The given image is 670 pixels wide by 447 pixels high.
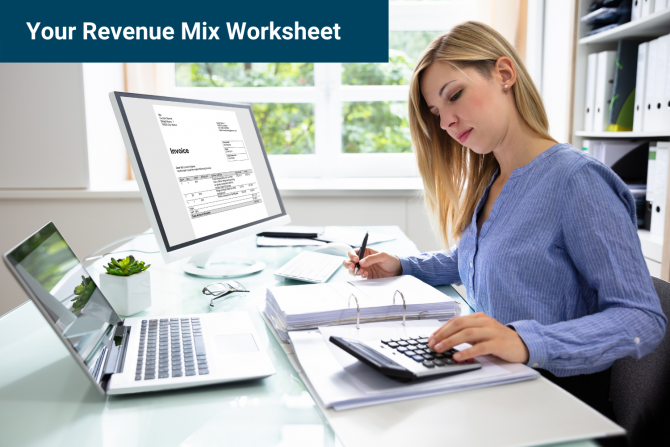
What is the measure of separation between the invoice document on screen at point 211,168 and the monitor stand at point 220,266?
115mm

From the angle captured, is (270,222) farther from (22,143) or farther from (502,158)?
(22,143)

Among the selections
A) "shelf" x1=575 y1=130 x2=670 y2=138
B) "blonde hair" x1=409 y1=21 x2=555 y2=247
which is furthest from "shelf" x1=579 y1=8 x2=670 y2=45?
"blonde hair" x1=409 y1=21 x2=555 y2=247

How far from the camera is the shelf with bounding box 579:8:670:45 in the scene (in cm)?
160

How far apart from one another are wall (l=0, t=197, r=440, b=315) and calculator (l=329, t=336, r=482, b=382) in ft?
5.69

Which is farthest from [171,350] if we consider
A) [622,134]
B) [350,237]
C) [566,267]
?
[622,134]

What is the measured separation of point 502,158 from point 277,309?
589 millimetres

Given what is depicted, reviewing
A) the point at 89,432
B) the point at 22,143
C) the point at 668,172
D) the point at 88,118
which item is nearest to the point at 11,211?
the point at 22,143

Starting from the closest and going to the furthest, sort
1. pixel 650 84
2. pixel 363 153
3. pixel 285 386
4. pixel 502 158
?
1. pixel 285 386
2. pixel 502 158
3. pixel 650 84
4. pixel 363 153

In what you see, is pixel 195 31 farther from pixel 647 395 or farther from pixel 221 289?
pixel 647 395

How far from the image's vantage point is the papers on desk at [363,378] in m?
0.59

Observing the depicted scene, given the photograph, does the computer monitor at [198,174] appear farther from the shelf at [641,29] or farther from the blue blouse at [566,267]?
the shelf at [641,29]

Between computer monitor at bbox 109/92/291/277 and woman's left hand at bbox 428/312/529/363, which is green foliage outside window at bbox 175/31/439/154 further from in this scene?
woman's left hand at bbox 428/312/529/363

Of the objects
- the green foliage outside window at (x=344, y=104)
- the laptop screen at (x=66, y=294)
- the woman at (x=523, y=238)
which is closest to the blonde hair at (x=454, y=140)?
the woman at (x=523, y=238)

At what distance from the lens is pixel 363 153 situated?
2.90 m
